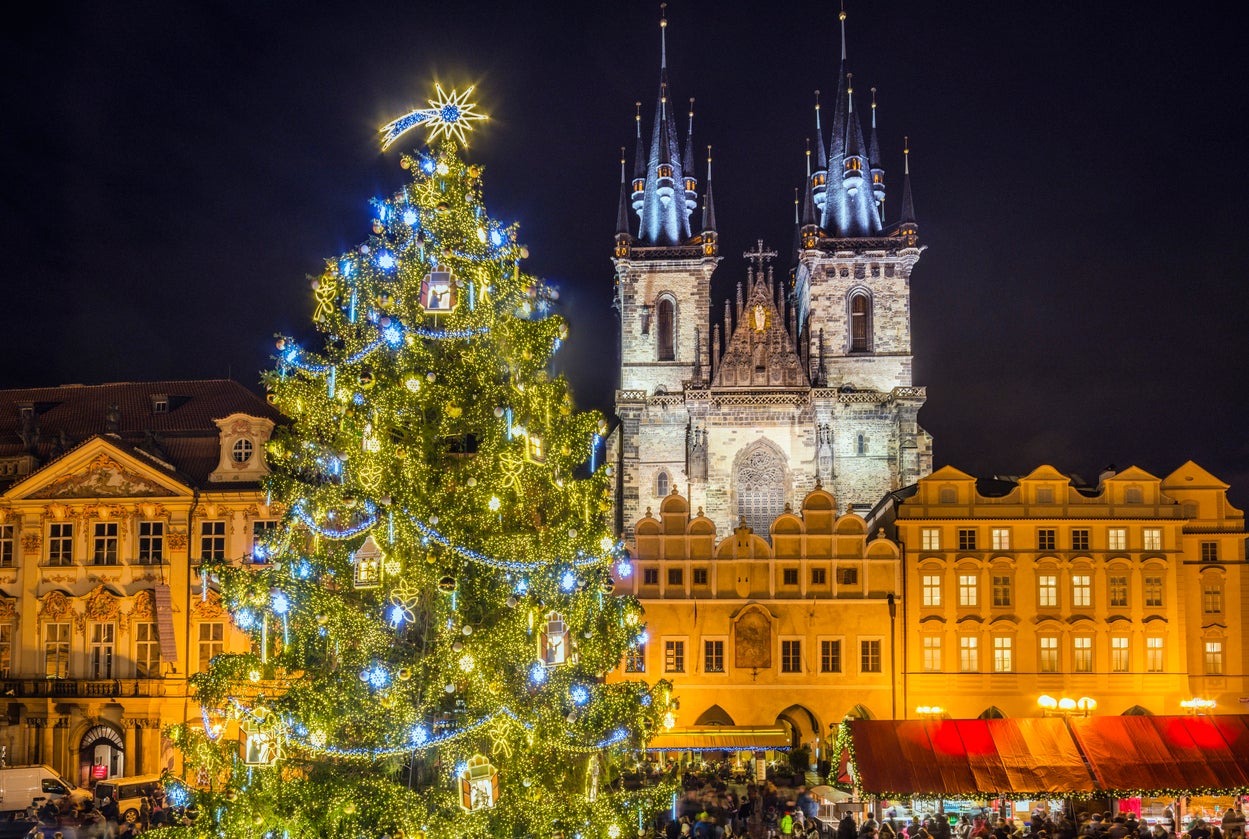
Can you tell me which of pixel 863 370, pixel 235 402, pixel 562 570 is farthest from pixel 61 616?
pixel 863 370

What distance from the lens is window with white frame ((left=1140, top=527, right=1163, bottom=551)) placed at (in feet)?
125

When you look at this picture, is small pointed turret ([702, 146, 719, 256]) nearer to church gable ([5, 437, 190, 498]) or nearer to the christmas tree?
church gable ([5, 437, 190, 498])

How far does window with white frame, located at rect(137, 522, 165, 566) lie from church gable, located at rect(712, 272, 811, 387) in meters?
25.6

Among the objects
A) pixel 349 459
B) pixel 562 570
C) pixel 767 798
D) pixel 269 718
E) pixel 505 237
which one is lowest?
pixel 767 798

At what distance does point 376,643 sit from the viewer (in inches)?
563

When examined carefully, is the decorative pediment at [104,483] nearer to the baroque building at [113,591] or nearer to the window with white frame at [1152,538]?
the baroque building at [113,591]

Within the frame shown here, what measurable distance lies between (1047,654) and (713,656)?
10014 mm

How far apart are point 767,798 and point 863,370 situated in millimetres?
29894

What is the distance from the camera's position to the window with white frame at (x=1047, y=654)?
37.6 meters

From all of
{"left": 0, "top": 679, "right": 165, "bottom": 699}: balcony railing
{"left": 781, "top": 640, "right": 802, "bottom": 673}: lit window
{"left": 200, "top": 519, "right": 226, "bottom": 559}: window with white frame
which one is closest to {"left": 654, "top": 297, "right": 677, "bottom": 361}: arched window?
{"left": 781, "top": 640, "right": 802, "bottom": 673}: lit window

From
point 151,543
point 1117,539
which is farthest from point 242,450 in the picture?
point 1117,539

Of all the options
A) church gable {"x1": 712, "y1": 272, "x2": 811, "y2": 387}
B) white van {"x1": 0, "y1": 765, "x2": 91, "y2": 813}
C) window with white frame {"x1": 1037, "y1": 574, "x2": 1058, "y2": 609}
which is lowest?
white van {"x1": 0, "y1": 765, "x2": 91, "y2": 813}

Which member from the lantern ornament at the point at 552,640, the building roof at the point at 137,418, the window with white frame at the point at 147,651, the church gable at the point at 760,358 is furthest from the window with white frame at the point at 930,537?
the lantern ornament at the point at 552,640

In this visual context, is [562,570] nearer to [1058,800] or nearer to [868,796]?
[868,796]
